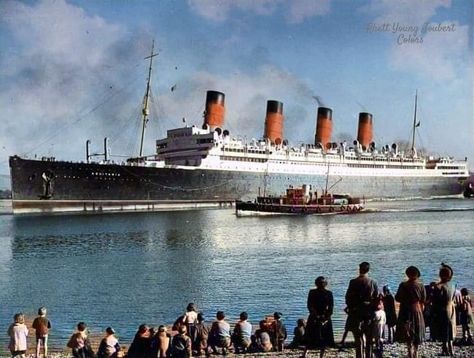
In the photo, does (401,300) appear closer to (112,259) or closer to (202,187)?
(112,259)

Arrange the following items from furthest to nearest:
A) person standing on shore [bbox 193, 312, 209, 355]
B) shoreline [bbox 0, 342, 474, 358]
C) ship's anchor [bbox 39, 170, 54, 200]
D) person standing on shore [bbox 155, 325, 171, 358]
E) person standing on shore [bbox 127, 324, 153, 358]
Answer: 1. ship's anchor [bbox 39, 170, 54, 200]
2. person standing on shore [bbox 193, 312, 209, 355]
3. person standing on shore [bbox 127, 324, 153, 358]
4. person standing on shore [bbox 155, 325, 171, 358]
5. shoreline [bbox 0, 342, 474, 358]

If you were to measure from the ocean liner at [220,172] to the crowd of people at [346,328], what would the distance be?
34.0 m

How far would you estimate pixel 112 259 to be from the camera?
19375mm

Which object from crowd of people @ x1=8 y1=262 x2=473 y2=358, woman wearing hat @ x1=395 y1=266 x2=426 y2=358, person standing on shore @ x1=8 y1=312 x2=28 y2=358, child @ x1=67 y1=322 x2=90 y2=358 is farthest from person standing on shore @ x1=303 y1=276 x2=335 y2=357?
person standing on shore @ x1=8 y1=312 x2=28 y2=358

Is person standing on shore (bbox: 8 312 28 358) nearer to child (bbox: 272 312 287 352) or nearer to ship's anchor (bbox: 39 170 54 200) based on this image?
child (bbox: 272 312 287 352)

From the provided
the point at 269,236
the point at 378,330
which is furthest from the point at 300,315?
the point at 269,236

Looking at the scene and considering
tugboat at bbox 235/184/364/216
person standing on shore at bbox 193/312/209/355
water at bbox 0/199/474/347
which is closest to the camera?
person standing on shore at bbox 193/312/209/355

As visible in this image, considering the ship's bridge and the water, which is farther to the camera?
the ship's bridge

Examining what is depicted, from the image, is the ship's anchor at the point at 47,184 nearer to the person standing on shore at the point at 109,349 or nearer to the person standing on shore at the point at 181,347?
the person standing on shore at the point at 109,349

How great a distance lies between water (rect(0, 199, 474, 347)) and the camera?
11836mm

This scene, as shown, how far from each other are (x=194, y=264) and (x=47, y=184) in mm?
24688

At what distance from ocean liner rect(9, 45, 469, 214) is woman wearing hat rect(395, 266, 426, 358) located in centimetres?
3673

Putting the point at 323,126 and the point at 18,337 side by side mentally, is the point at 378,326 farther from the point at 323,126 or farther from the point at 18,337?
the point at 323,126

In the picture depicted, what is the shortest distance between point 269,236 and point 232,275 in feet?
35.5
